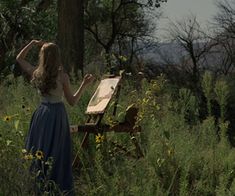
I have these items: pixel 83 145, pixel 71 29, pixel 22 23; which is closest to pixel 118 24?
pixel 22 23

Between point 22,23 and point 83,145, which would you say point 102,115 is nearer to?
point 83,145

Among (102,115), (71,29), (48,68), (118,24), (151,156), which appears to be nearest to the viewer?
(48,68)

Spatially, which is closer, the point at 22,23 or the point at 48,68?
the point at 48,68

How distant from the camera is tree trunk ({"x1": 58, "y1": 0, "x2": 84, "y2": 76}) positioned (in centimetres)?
1306

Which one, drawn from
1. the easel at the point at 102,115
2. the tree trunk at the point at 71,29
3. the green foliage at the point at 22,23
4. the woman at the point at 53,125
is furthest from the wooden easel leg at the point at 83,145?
the green foliage at the point at 22,23

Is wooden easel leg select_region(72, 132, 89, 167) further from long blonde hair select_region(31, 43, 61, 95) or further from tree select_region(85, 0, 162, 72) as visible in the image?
tree select_region(85, 0, 162, 72)

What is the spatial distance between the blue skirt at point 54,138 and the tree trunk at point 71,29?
7.41 metres

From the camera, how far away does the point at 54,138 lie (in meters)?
5.60

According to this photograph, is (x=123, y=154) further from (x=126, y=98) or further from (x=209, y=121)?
(x=126, y=98)

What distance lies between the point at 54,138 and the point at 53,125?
4.4 inches

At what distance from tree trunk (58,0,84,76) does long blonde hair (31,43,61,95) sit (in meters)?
7.48

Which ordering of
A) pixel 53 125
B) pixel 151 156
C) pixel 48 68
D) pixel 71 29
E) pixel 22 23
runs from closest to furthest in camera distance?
1. pixel 48 68
2. pixel 53 125
3. pixel 151 156
4. pixel 71 29
5. pixel 22 23

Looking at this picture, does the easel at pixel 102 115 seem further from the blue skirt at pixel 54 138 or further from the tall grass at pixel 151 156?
the blue skirt at pixel 54 138

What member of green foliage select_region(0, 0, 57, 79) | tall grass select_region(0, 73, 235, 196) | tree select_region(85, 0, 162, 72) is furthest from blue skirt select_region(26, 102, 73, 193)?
tree select_region(85, 0, 162, 72)
